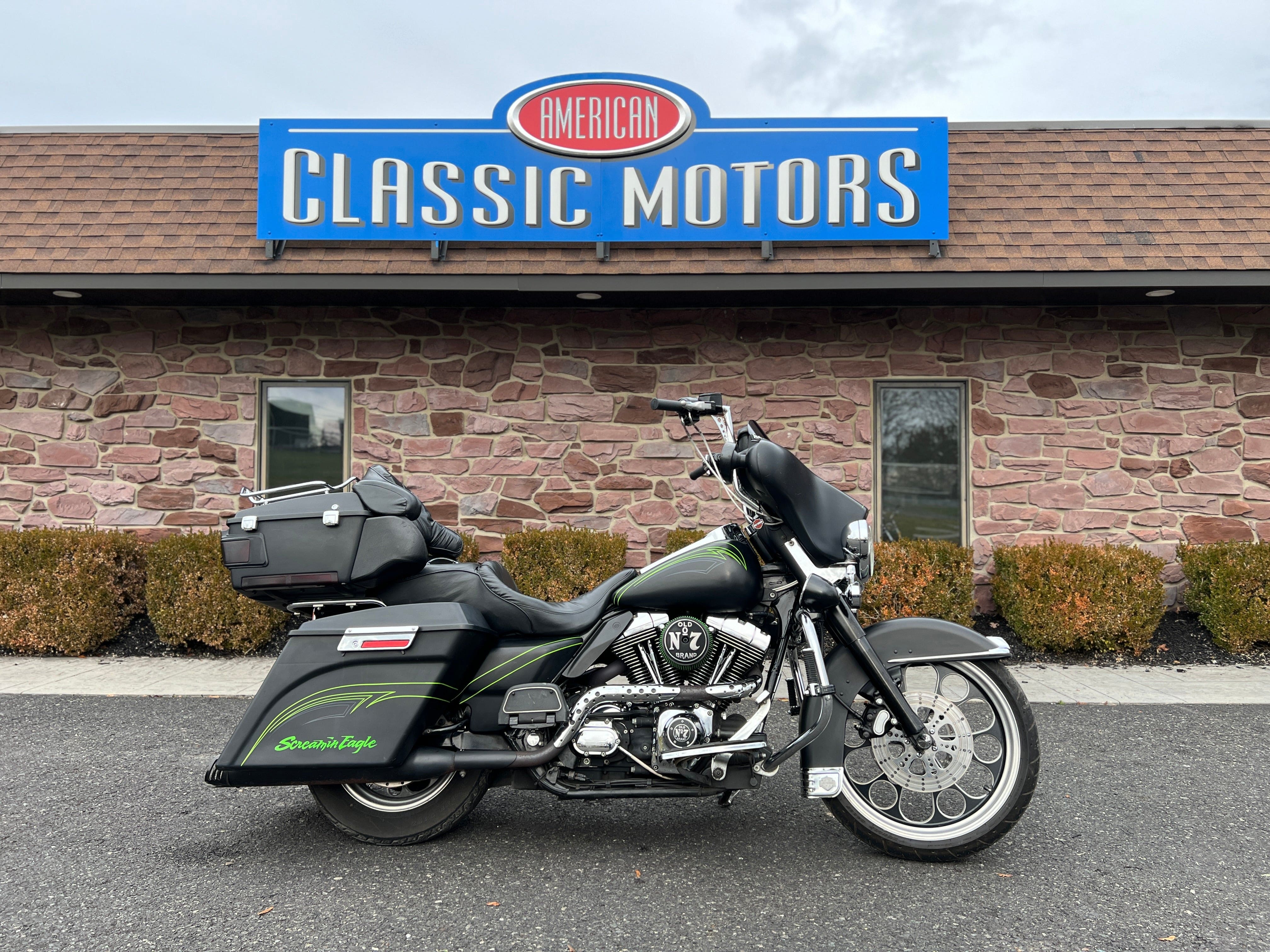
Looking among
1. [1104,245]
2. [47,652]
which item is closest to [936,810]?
[1104,245]

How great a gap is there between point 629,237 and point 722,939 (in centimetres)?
523

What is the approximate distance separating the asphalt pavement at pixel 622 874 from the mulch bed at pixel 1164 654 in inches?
88.3

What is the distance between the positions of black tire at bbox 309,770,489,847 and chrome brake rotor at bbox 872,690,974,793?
4.62ft

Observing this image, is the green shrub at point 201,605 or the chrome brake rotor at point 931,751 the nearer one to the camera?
the chrome brake rotor at point 931,751

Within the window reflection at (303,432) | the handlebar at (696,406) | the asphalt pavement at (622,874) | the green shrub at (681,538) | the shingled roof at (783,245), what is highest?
the shingled roof at (783,245)

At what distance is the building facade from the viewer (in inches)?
270

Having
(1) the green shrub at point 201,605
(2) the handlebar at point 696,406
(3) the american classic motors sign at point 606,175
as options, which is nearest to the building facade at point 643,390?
(3) the american classic motors sign at point 606,175

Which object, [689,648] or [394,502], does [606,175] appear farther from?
[689,648]

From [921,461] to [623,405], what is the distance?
2593mm

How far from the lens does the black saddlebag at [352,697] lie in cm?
274

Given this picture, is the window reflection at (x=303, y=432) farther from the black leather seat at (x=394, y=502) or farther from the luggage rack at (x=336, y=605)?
the luggage rack at (x=336, y=605)

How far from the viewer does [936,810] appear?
2797 millimetres

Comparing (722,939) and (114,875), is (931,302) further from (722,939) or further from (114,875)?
(114,875)

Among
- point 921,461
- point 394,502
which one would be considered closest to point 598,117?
point 921,461
